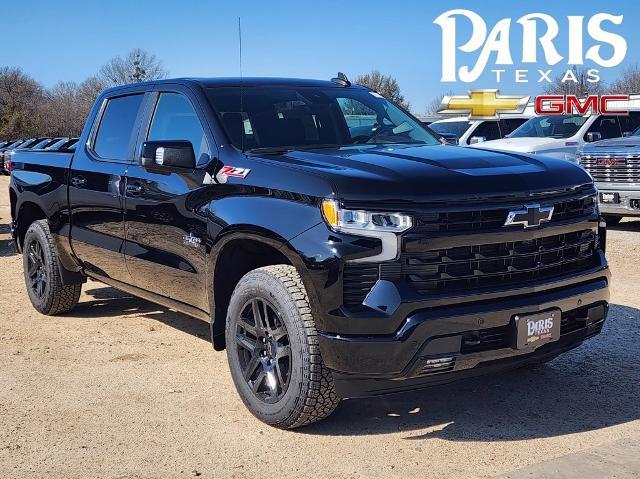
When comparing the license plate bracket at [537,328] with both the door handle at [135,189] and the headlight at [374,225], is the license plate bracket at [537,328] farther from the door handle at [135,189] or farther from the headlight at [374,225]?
the door handle at [135,189]

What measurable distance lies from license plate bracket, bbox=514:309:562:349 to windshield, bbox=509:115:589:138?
1108cm

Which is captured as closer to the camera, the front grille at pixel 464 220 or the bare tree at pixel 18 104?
the front grille at pixel 464 220

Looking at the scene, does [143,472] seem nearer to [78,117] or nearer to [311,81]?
[311,81]

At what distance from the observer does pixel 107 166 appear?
18.8 feet

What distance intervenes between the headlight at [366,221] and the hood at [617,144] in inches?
373

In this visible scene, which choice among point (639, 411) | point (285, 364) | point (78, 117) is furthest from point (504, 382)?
point (78, 117)

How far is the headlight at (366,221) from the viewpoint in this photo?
3.74 meters

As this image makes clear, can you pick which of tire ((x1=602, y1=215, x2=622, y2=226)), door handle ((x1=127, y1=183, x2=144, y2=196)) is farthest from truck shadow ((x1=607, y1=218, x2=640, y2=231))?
door handle ((x1=127, y1=183, x2=144, y2=196))

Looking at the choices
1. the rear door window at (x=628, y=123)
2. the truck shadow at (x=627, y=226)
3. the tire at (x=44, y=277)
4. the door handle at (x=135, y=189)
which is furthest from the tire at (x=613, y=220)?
the door handle at (x=135, y=189)

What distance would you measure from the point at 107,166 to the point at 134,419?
6.52 ft

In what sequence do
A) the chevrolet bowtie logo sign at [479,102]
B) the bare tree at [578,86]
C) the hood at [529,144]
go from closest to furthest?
1. the hood at [529,144]
2. the chevrolet bowtie logo sign at [479,102]
3. the bare tree at [578,86]

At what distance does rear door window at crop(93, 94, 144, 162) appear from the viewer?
570cm

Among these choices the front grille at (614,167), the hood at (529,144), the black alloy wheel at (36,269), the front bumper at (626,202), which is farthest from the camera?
the hood at (529,144)

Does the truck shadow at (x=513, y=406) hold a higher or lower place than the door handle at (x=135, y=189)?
lower
